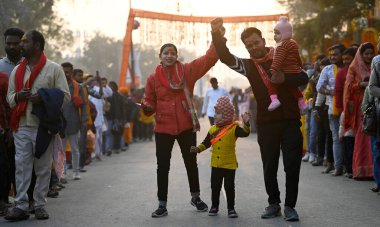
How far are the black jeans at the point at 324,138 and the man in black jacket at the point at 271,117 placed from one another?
17.9 ft

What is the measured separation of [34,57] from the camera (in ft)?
29.7

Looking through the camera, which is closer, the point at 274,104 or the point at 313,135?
the point at 274,104

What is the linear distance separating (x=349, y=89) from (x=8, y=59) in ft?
16.4

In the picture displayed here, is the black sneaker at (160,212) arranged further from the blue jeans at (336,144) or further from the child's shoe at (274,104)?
the blue jeans at (336,144)

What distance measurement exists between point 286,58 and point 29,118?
2803mm

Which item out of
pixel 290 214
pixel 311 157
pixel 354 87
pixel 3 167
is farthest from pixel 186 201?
pixel 311 157

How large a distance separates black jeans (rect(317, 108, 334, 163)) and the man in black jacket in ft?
17.9

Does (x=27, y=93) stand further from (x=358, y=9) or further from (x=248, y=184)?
(x=358, y=9)

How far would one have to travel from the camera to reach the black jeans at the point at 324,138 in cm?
1401

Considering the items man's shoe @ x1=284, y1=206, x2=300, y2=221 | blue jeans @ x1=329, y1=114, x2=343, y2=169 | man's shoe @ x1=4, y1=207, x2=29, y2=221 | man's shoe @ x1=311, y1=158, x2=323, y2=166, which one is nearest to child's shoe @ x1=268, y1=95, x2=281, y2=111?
man's shoe @ x1=284, y1=206, x2=300, y2=221

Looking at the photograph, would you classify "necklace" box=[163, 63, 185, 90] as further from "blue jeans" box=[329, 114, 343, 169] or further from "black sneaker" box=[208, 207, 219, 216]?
"blue jeans" box=[329, 114, 343, 169]

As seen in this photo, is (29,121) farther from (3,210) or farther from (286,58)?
(286,58)

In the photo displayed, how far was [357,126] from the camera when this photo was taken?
12.3 meters

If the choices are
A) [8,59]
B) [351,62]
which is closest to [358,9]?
[351,62]
